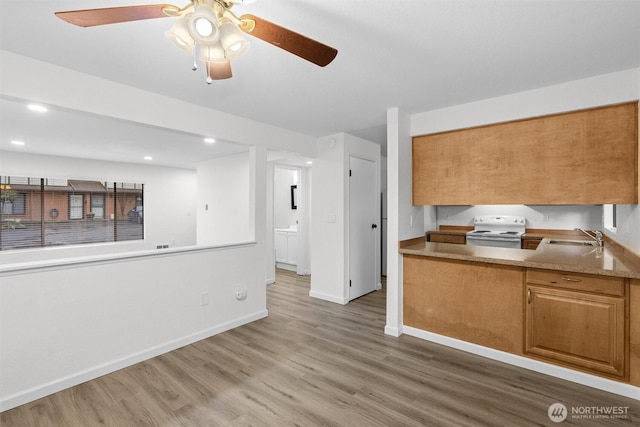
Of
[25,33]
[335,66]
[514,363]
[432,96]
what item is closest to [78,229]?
[25,33]

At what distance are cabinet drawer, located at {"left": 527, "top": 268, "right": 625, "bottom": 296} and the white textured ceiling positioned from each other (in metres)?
1.57

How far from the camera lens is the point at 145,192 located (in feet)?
21.8

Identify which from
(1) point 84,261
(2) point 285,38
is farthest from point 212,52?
(1) point 84,261

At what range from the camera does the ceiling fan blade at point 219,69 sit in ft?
5.05

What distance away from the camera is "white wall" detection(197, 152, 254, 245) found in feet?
17.2

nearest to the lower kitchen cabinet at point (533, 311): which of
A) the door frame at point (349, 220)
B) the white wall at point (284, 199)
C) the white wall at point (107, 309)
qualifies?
the door frame at point (349, 220)

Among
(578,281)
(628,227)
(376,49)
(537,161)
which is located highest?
(376,49)

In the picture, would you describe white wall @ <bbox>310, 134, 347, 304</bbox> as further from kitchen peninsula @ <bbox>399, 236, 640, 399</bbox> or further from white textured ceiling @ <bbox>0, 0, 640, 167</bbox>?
white textured ceiling @ <bbox>0, 0, 640, 167</bbox>

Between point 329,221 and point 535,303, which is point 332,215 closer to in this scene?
point 329,221

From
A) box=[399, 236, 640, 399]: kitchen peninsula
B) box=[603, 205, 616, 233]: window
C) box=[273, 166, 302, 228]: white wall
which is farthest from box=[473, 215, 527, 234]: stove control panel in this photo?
box=[273, 166, 302, 228]: white wall

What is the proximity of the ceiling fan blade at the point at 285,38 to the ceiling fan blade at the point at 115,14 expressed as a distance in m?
0.29

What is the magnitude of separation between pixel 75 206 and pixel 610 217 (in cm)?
860

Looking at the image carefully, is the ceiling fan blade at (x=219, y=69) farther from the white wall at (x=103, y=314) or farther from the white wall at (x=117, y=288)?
the white wall at (x=103, y=314)

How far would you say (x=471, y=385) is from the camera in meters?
2.21
